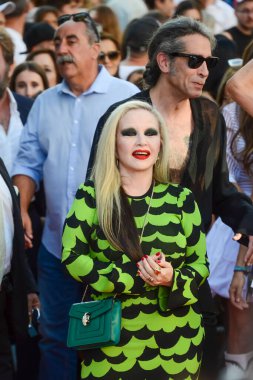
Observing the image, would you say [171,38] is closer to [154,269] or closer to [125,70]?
[154,269]

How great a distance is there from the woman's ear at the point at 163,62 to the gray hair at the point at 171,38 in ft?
0.08

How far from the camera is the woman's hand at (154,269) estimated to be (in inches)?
200

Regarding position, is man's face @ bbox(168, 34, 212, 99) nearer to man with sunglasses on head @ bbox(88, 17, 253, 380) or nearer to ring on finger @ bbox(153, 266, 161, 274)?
man with sunglasses on head @ bbox(88, 17, 253, 380)

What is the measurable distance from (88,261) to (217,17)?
8397mm

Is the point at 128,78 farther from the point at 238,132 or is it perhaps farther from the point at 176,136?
the point at 176,136

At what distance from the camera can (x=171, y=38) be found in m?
6.18

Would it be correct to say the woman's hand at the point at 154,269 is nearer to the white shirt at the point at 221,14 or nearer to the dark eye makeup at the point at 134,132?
the dark eye makeup at the point at 134,132

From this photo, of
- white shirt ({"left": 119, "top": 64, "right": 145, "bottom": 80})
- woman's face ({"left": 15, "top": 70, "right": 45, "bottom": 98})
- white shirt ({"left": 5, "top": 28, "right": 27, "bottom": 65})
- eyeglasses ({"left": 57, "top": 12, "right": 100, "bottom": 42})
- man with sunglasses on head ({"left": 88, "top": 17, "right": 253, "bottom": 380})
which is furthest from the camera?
white shirt ({"left": 5, "top": 28, "right": 27, "bottom": 65})

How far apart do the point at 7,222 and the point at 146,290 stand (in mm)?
1064

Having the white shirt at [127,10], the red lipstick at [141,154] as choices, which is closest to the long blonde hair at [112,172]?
the red lipstick at [141,154]

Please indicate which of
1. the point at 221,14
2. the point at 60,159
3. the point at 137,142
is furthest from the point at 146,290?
the point at 221,14

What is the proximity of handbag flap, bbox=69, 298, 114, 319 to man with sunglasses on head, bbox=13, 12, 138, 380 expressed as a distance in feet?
5.68

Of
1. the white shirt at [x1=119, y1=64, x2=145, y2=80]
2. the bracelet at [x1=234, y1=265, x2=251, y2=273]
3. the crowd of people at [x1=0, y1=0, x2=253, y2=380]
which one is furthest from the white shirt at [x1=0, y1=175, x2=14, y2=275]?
the white shirt at [x1=119, y1=64, x2=145, y2=80]

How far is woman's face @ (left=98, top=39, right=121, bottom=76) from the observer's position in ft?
30.9
